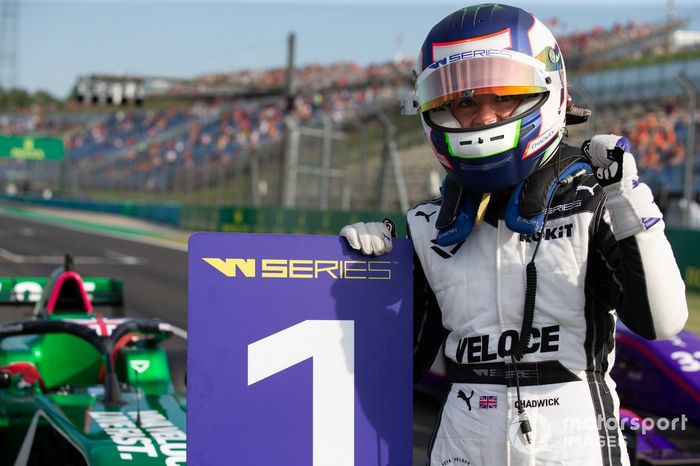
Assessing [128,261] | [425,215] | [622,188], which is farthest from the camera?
[128,261]

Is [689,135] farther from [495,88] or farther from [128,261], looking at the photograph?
[495,88]

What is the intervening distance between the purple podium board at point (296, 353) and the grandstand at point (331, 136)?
34.0 inches

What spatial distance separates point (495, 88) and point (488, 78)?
29 mm

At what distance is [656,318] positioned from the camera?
2.11 meters

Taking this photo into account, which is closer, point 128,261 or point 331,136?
point 128,261

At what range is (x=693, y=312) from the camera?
12164 millimetres

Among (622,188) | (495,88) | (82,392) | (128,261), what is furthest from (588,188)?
(128,261)

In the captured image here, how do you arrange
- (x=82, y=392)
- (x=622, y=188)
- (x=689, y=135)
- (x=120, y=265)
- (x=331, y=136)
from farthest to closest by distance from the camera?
(x=331, y=136) < (x=120, y=265) < (x=689, y=135) < (x=82, y=392) < (x=622, y=188)

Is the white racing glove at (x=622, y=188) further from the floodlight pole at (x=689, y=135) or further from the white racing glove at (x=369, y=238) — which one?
the floodlight pole at (x=689, y=135)

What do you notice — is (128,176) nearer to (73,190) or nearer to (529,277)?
(73,190)

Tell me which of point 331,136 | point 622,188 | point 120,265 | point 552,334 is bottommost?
point 120,265

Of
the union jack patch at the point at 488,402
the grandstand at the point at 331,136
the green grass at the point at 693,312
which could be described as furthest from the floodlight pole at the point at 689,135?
the union jack patch at the point at 488,402

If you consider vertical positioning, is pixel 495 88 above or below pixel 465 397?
above

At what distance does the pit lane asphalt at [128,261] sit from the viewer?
729 cm
